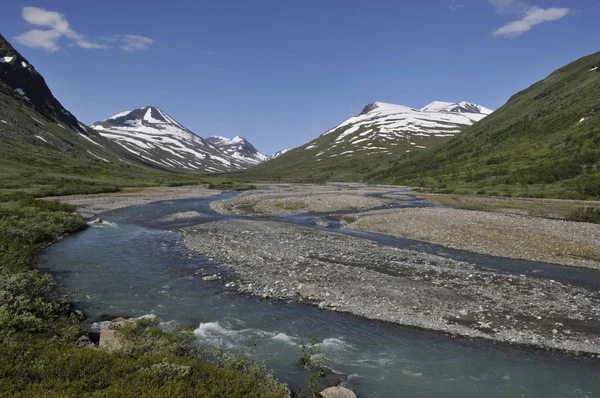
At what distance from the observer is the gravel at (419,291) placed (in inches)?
674

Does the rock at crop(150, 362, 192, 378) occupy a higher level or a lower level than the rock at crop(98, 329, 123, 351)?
higher

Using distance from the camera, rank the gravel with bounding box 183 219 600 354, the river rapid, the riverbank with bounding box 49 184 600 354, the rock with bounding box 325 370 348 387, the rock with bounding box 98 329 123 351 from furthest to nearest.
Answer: the riverbank with bounding box 49 184 600 354
the gravel with bounding box 183 219 600 354
the river rapid
the rock with bounding box 325 370 348 387
the rock with bounding box 98 329 123 351

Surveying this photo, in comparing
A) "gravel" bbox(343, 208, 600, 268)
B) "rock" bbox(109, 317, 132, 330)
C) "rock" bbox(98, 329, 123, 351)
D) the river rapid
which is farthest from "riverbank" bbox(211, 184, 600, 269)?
"rock" bbox(98, 329, 123, 351)

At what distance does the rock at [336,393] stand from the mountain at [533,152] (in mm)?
78151

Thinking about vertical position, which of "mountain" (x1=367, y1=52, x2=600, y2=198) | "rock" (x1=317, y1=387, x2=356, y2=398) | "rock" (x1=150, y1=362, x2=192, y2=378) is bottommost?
"rock" (x1=317, y1=387, x2=356, y2=398)

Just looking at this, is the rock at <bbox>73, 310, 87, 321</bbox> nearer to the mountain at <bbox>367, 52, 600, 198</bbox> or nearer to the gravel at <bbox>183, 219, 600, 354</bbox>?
the gravel at <bbox>183, 219, 600, 354</bbox>

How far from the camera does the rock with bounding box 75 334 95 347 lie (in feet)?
43.5

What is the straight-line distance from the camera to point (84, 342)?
1355 cm

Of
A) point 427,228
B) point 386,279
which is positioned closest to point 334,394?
point 386,279

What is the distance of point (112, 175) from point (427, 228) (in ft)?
388

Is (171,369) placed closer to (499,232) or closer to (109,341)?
(109,341)

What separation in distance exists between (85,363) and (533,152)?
126m

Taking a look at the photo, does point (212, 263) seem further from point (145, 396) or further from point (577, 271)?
point (577, 271)

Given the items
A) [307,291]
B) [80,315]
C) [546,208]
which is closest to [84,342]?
[80,315]
